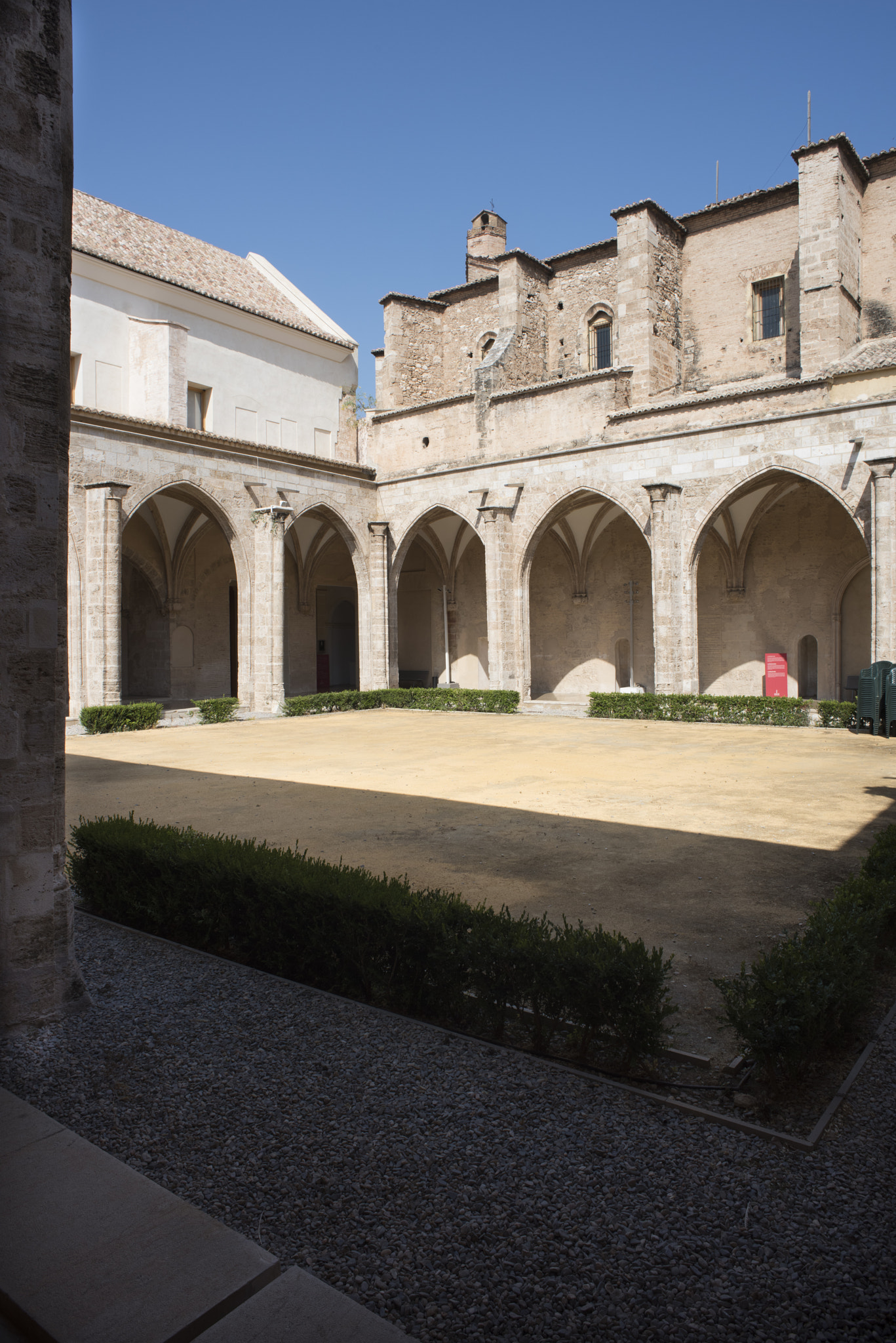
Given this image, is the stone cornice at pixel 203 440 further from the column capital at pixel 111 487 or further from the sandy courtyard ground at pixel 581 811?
the sandy courtyard ground at pixel 581 811

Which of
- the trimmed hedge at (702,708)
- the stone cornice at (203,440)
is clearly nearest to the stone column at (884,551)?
the trimmed hedge at (702,708)

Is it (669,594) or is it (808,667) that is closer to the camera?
(669,594)

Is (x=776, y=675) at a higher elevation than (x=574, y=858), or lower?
higher

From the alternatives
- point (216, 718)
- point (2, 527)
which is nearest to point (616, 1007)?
point (2, 527)

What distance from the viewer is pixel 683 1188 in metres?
2.46

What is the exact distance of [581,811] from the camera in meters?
7.80

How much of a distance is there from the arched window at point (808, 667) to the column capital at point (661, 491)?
494 cm

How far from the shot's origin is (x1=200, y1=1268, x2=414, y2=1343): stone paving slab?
1854 mm

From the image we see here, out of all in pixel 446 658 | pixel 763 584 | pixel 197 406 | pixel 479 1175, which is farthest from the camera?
pixel 446 658

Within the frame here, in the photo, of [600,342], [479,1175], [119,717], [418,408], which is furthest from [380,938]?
[600,342]

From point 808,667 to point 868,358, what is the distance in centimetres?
684

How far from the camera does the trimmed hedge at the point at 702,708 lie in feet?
51.8

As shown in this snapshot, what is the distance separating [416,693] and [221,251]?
1460 cm

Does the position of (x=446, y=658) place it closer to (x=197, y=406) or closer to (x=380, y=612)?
(x=380, y=612)
